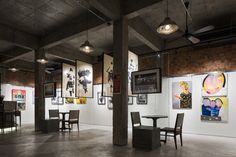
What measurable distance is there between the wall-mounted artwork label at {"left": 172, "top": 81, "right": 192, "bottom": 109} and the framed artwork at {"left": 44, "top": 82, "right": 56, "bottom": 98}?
Answer: 5581mm

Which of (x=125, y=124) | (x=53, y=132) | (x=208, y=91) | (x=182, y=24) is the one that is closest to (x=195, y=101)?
(x=208, y=91)

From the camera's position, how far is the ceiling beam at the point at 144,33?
677 cm

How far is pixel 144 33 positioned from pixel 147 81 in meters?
2.40

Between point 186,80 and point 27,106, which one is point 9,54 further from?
point 186,80

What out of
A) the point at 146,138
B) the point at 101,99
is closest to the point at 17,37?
the point at 101,99

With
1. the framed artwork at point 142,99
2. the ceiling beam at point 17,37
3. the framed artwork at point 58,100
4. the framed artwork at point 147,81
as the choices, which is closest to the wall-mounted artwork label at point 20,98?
the framed artwork at point 58,100

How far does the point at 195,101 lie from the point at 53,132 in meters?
6.40

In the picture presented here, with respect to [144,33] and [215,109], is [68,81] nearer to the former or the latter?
[144,33]

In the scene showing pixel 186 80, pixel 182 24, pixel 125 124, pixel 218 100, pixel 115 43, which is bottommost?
pixel 125 124

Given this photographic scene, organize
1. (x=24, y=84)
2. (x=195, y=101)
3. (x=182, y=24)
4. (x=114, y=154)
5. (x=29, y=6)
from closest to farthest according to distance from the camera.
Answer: (x=114, y=154)
(x=29, y=6)
(x=182, y=24)
(x=195, y=101)
(x=24, y=84)

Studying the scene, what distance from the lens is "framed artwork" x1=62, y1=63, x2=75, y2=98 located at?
8.35 m

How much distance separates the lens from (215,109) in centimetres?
762

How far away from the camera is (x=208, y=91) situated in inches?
309

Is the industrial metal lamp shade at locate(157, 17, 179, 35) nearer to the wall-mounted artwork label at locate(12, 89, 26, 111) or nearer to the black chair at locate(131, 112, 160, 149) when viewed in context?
the black chair at locate(131, 112, 160, 149)
